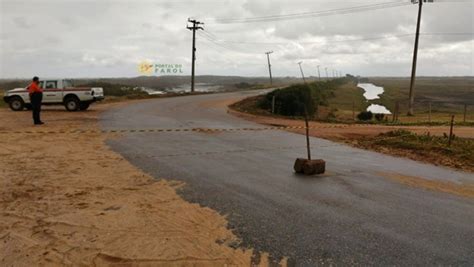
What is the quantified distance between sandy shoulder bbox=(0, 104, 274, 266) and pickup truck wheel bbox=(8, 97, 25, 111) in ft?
54.7

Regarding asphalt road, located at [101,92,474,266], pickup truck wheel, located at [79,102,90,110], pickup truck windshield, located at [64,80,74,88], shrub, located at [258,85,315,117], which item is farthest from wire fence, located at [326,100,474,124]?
asphalt road, located at [101,92,474,266]

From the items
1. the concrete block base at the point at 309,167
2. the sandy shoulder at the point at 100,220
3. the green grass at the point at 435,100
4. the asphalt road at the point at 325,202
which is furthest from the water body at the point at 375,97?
the sandy shoulder at the point at 100,220

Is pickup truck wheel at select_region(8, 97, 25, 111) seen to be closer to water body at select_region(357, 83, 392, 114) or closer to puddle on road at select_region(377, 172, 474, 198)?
puddle on road at select_region(377, 172, 474, 198)

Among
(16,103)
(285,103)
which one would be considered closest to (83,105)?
(16,103)

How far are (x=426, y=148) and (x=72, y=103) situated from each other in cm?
1922

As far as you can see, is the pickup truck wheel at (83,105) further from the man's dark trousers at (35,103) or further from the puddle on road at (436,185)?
the puddle on road at (436,185)

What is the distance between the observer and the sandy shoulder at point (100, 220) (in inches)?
187

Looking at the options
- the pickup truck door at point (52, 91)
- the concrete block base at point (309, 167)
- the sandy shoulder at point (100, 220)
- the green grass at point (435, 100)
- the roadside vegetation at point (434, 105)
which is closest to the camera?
the sandy shoulder at point (100, 220)

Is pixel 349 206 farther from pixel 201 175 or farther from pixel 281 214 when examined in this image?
pixel 201 175

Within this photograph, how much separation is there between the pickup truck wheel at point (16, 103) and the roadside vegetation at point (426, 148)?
1928 cm

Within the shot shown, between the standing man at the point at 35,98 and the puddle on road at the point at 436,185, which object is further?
the standing man at the point at 35,98

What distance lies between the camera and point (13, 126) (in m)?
16.5

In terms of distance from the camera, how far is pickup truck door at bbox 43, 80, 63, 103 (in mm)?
24375

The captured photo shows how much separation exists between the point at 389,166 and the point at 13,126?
13.8m
